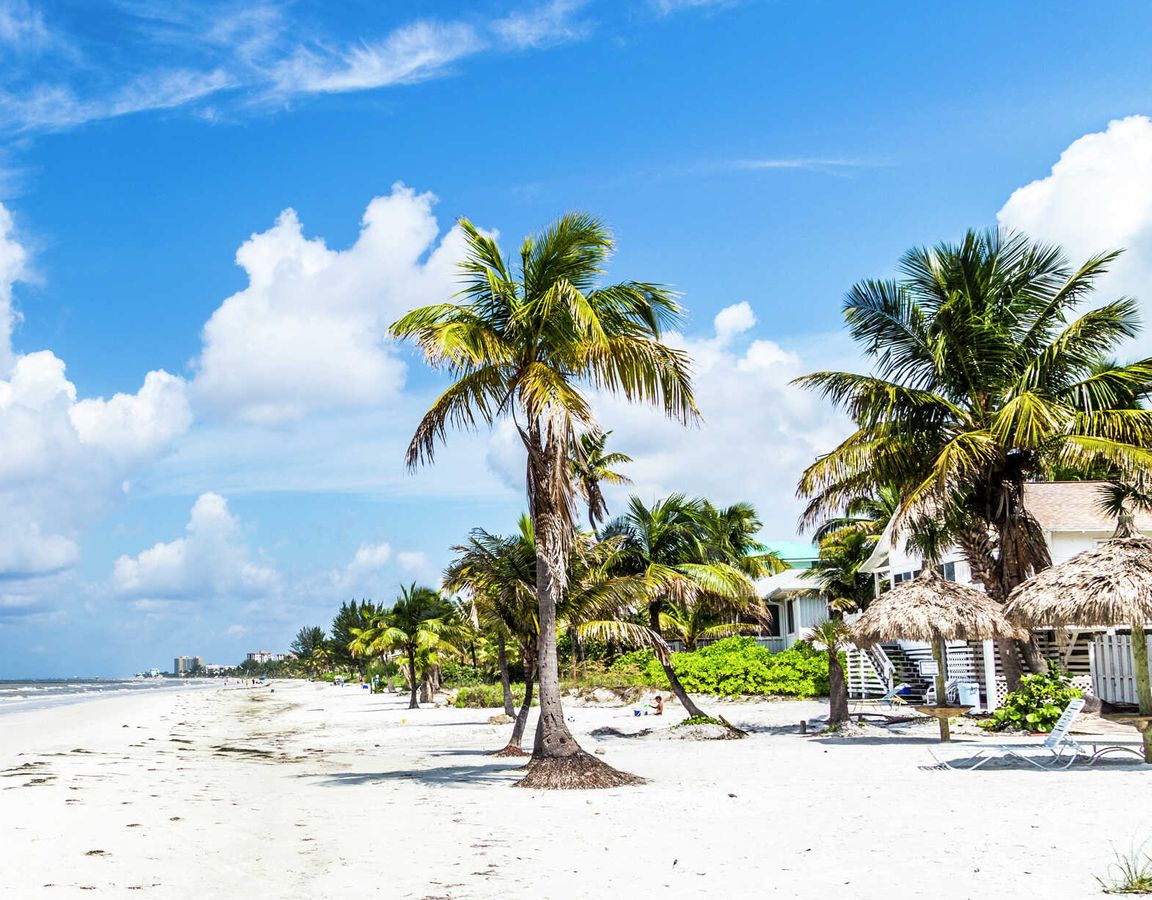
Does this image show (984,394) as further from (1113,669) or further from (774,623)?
(774,623)

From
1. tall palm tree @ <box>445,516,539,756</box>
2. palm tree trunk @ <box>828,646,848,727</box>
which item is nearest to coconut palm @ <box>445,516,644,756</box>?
tall palm tree @ <box>445,516,539,756</box>

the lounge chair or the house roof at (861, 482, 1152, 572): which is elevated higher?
the house roof at (861, 482, 1152, 572)

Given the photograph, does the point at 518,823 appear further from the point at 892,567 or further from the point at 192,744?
the point at 892,567

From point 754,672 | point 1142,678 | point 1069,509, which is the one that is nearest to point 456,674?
point 754,672

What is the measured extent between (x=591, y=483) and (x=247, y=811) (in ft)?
24.5

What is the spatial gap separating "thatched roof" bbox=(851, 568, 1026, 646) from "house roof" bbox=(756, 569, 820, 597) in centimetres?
2117

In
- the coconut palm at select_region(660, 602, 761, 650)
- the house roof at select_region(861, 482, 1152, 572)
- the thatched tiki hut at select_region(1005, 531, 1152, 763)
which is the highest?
the house roof at select_region(861, 482, 1152, 572)

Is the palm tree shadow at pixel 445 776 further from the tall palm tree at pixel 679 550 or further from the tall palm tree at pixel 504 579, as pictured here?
the tall palm tree at pixel 679 550

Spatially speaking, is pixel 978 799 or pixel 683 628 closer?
pixel 978 799

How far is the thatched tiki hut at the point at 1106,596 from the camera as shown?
1371 centimetres

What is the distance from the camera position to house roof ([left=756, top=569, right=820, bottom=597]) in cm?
4034

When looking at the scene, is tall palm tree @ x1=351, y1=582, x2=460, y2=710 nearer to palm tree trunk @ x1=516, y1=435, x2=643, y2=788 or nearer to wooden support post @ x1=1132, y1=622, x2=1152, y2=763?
palm tree trunk @ x1=516, y1=435, x2=643, y2=788

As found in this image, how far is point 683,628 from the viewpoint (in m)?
37.5

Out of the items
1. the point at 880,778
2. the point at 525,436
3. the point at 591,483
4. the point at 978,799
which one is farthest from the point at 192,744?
the point at 978,799
